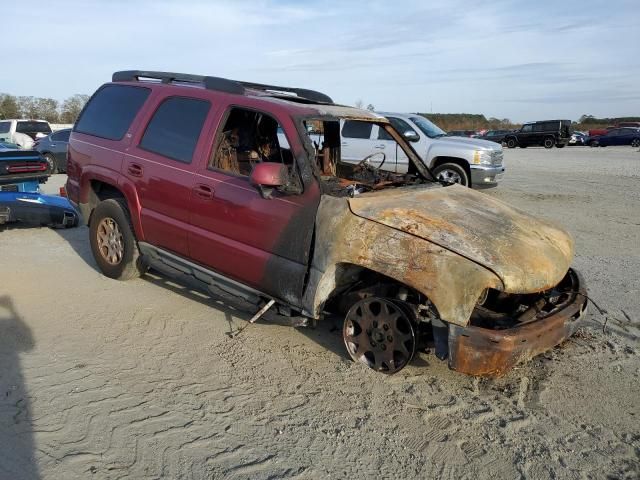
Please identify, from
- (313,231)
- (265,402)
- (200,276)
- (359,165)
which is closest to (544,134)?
(359,165)

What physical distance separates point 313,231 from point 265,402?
3.98 feet

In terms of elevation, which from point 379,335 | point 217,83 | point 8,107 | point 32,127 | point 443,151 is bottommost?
point 379,335

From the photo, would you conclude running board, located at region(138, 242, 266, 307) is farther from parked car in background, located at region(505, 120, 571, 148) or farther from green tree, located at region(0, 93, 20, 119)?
green tree, located at region(0, 93, 20, 119)

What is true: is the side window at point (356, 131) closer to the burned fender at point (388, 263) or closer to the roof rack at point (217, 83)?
the roof rack at point (217, 83)

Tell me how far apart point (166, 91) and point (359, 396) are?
3316mm

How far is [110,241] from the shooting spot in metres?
5.59

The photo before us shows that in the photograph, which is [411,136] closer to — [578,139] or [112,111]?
[112,111]

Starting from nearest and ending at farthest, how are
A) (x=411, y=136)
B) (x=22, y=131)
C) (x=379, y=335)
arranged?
(x=379, y=335) → (x=411, y=136) → (x=22, y=131)

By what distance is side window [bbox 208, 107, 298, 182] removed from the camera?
462cm

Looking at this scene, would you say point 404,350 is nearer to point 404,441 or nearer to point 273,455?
point 404,441

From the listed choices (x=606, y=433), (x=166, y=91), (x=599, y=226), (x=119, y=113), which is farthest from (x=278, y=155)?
(x=599, y=226)

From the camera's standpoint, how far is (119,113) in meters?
5.46

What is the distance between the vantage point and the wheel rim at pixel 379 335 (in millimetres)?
3670

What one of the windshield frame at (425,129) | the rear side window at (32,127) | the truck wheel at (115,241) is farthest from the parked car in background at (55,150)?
the truck wheel at (115,241)
